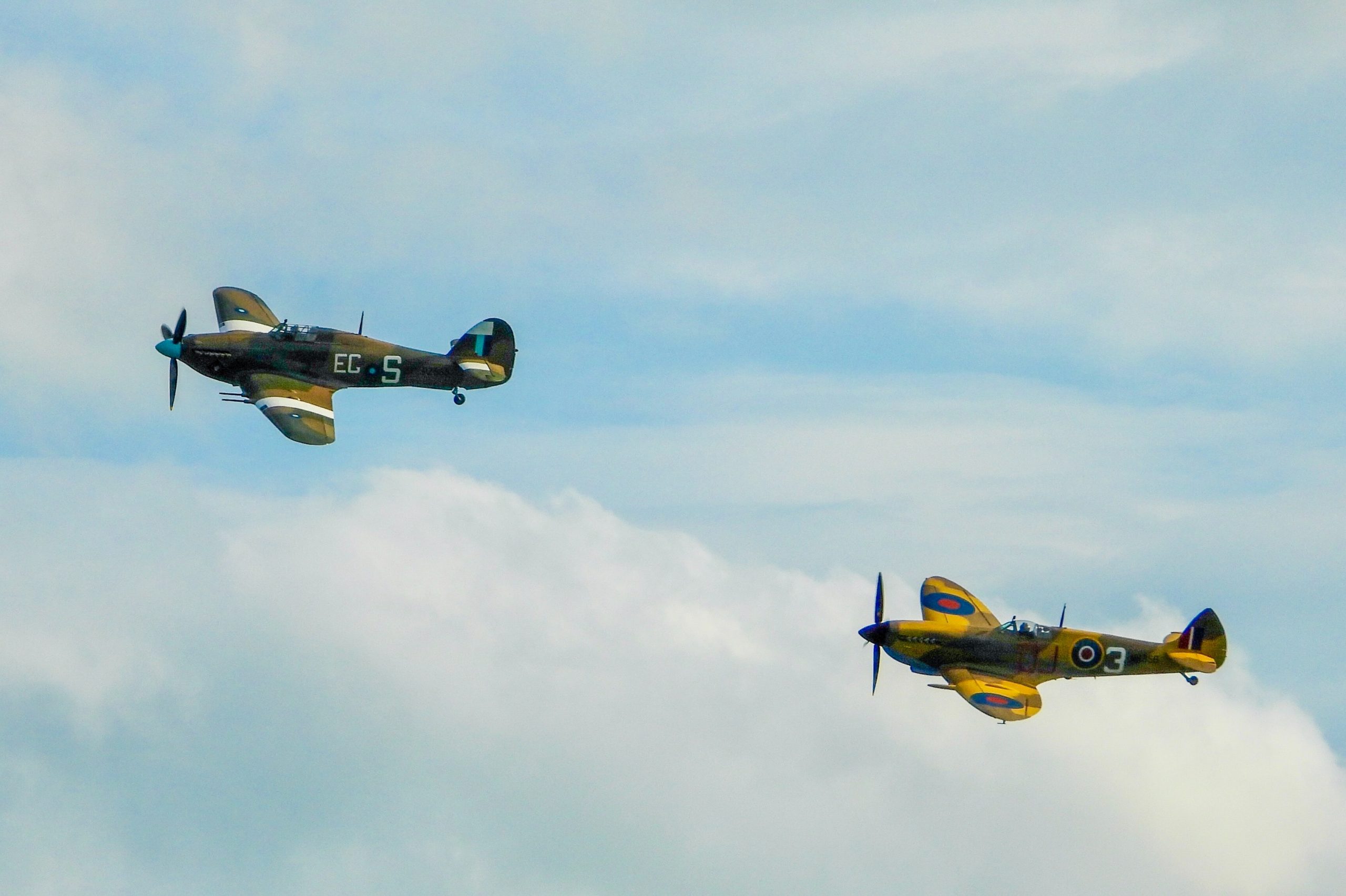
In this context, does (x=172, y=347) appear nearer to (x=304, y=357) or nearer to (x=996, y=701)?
(x=304, y=357)

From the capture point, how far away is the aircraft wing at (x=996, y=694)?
70.4 metres

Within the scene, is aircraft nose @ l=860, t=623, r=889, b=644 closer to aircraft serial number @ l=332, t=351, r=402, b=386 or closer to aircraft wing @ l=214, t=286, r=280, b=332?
aircraft serial number @ l=332, t=351, r=402, b=386

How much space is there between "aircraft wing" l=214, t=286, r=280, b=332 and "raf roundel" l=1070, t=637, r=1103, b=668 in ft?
145

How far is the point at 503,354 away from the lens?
87250mm

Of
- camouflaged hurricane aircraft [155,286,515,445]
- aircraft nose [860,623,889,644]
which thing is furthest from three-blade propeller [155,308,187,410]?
aircraft nose [860,623,889,644]

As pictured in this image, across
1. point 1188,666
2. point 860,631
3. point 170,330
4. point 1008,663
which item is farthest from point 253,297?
point 1188,666

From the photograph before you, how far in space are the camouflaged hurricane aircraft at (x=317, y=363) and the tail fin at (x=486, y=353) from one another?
0.03 metres

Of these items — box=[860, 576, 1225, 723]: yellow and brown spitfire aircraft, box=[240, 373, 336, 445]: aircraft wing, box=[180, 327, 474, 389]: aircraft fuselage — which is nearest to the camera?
box=[860, 576, 1225, 723]: yellow and brown spitfire aircraft

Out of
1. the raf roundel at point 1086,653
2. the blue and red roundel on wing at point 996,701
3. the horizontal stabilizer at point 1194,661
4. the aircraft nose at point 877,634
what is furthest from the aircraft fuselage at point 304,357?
the horizontal stabilizer at point 1194,661

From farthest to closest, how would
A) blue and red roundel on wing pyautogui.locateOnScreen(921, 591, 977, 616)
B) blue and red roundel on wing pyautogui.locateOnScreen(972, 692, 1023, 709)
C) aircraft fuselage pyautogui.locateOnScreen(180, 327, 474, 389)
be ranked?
aircraft fuselage pyautogui.locateOnScreen(180, 327, 474, 389), blue and red roundel on wing pyautogui.locateOnScreen(921, 591, 977, 616), blue and red roundel on wing pyautogui.locateOnScreen(972, 692, 1023, 709)

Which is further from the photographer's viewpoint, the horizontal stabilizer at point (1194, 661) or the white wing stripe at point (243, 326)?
the white wing stripe at point (243, 326)

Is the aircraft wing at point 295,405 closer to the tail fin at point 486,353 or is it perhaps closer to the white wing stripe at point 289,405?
the white wing stripe at point 289,405

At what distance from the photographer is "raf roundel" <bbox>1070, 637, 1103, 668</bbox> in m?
75.3

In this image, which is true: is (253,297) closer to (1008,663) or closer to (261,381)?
(261,381)
